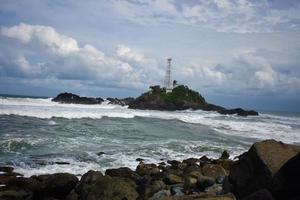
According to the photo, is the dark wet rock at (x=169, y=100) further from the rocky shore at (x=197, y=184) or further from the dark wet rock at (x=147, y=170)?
the rocky shore at (x=197, y=184)

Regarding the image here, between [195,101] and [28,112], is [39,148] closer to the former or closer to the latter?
[28,112]

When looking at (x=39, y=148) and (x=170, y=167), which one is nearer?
(x=170, y=167)

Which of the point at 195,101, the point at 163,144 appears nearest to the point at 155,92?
the point at 195,101

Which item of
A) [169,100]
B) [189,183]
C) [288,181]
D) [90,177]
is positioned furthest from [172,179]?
[169,100]

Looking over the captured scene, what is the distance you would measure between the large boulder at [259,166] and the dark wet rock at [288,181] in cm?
38

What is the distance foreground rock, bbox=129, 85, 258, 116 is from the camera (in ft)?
249

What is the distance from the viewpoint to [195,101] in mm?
82562

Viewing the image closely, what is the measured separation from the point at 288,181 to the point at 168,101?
7041 cm

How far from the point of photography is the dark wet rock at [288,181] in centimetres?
688

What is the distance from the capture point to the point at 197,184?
36.5 ft

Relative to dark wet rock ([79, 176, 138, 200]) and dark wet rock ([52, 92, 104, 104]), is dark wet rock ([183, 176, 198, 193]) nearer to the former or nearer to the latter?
dark wet rock ([79, 176, 138, 200])

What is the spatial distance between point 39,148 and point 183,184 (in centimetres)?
937

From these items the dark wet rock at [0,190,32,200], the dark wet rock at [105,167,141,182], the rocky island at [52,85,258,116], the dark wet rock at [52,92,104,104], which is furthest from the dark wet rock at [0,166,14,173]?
the dark wet rock at [52,92,104,104]

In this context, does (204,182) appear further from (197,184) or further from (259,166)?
(259,166)
